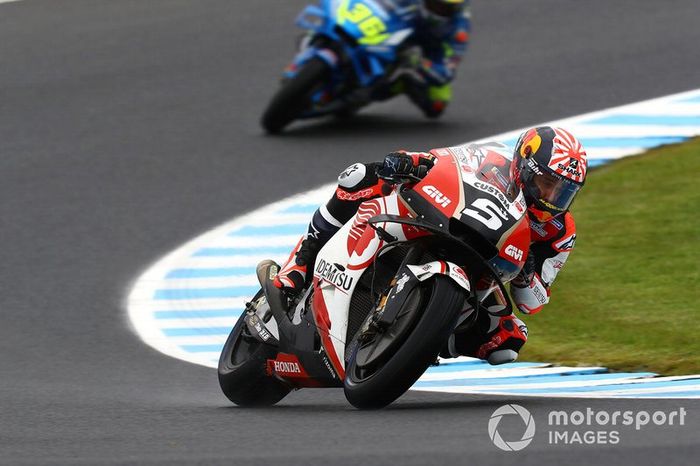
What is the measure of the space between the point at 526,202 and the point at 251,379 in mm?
1670

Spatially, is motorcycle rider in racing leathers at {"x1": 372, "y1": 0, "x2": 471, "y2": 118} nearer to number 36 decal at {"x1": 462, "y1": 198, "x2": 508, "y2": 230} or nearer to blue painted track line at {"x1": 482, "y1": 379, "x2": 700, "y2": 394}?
blue painted track line at {"x1": 482, "y1": 379, "x2": 700, "y2": 394}

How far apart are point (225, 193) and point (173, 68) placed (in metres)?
3.30

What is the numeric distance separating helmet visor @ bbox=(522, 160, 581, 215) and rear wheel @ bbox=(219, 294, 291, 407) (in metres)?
1.56

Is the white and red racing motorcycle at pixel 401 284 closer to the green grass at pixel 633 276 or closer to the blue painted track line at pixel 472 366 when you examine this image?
the blue painted track line at pixel 472 366

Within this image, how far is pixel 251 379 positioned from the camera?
7.04m

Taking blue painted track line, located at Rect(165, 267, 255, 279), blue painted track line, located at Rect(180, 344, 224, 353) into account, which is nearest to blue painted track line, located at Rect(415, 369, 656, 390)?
blue painted track line, located at Rect(180, 344, 224, 353)

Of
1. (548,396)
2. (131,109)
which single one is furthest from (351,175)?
(131,109)

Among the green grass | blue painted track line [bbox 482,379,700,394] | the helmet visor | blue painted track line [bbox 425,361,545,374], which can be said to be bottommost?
the green grass

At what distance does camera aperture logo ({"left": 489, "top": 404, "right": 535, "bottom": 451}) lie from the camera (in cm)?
520

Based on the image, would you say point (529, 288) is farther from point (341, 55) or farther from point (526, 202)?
point (341, 55)

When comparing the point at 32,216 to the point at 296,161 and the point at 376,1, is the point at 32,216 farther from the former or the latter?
the point at 376,1

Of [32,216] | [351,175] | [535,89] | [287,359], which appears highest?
[351,175]

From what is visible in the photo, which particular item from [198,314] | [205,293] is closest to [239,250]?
[205,293]

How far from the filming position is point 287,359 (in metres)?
6.82
